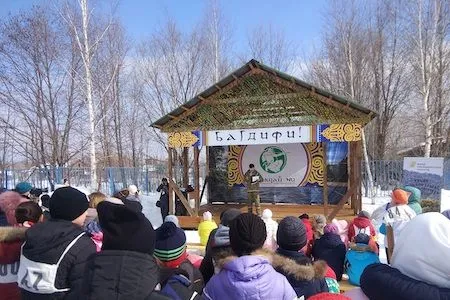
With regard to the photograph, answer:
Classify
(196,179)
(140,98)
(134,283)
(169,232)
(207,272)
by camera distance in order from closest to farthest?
(134,283), (169,232), (207,272), (196,179), (140,98)

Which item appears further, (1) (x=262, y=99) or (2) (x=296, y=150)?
(2) (x=296, y=150)

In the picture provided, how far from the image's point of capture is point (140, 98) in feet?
99.9

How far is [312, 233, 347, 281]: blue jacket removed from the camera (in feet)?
15.3

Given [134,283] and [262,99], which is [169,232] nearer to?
[134,283]

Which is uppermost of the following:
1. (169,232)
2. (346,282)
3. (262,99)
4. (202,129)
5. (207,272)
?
(262,99)

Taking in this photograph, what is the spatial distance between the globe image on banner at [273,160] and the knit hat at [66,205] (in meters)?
10.7

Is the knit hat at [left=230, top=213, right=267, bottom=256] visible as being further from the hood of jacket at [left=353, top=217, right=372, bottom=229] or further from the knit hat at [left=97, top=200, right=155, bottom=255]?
the hood of jacket at [left=353, top=217, right=372, bottom=229]

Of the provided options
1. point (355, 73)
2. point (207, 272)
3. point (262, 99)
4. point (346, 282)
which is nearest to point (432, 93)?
point (355, 73)

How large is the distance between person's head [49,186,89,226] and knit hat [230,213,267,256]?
1.07 m

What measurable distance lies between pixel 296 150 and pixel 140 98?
20.1 m

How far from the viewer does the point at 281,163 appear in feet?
42.8

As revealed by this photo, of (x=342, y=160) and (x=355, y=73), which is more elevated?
(x=355, y=73)

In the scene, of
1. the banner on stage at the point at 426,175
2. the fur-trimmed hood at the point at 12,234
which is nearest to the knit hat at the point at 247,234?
the fur-trimmed hood at the point at 12,234

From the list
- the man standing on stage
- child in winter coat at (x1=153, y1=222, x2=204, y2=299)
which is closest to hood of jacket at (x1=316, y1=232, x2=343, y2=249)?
child in winter coat at (x1=153, y1=222, x2=204, y2=299)
